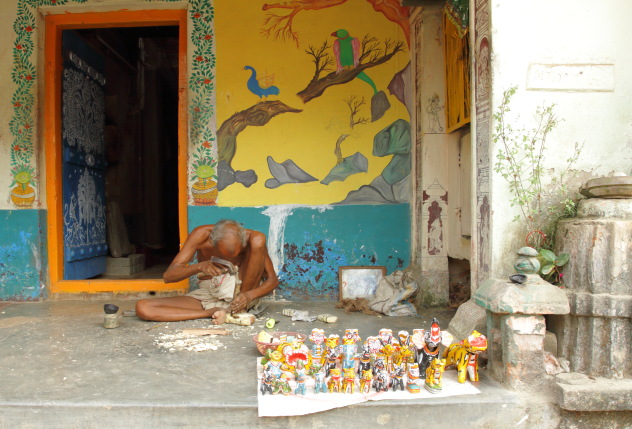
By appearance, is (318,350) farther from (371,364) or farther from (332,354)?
(371,364)

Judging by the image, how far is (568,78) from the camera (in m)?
3.05

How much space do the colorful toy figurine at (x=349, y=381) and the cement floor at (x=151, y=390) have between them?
118 mm

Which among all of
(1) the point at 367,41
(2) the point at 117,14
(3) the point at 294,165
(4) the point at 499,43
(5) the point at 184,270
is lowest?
(5) the point at 184,270

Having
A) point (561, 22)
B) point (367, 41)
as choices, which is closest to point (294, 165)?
point (367, 41)

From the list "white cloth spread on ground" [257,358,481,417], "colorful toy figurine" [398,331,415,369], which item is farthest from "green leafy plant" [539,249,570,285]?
"colorful toy figurine" [398,331,415,369]

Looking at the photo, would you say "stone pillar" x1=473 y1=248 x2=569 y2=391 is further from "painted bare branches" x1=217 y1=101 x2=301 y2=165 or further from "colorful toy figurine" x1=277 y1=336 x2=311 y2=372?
"painted bare branches" x1=217 y1=101 x2=301 y2=165

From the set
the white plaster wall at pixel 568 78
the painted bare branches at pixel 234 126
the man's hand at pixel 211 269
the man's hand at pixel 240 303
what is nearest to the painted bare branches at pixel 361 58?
the painted bare branches at pixel 234 126

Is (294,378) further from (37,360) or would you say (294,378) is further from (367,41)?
(367,41)

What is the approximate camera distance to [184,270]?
4074mm

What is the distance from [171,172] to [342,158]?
6.18 m

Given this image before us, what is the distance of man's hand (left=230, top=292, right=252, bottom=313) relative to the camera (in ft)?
13.5

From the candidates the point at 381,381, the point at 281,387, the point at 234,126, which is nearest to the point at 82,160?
the point at 234,126

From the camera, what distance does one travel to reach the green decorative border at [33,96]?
502 centimetres

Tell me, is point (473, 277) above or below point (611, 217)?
below
